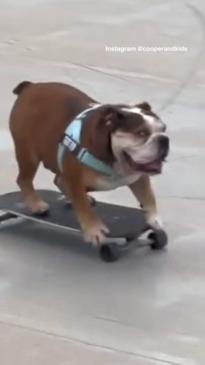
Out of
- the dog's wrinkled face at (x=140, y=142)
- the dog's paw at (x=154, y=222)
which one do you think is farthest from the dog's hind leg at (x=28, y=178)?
the dog's wrinkled face at (x=140, y=142)

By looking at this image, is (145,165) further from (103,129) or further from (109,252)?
(109,252)

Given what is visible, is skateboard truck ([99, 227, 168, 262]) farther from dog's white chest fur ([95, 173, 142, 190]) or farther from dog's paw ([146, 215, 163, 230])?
dog's white chest fur ([95, 173, 142, 190])

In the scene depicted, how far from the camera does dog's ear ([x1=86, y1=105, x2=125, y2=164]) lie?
Result: 4.48m

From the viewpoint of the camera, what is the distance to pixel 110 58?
25.8 ft

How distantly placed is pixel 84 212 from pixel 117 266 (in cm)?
27

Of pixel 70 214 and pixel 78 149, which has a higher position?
pixel 78 149

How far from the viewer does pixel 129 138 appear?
4449mm

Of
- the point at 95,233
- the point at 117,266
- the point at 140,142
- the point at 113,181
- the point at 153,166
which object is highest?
the point at 140,142

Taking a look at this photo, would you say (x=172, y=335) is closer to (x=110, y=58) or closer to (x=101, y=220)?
(x=101, y=220)

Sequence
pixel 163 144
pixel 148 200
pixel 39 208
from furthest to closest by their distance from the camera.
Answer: pixel 39 208, pixel 148 200, pixel 163 144

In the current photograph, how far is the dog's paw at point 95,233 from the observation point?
4699 mm

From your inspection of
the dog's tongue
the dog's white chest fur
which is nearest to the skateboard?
the dog's white chest fur

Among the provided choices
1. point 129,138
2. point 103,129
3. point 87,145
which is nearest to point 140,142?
point 129,138

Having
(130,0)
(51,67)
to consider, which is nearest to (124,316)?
(51,67)
